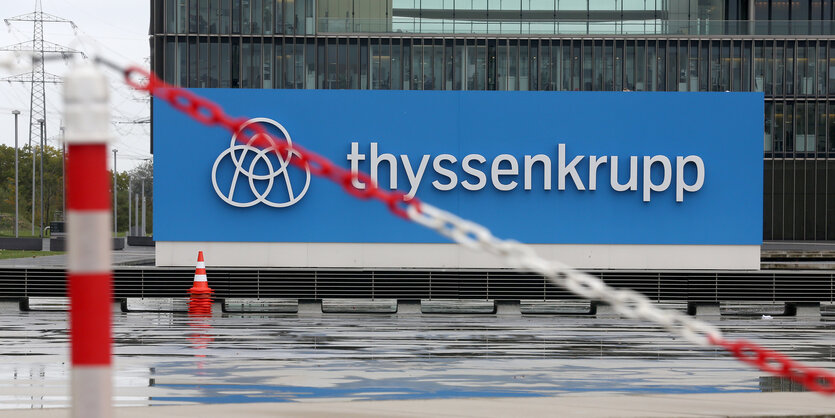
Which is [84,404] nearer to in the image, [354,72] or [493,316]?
[493,316]

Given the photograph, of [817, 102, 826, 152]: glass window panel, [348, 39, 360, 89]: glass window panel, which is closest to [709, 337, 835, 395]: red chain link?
[348, 39, 360, 89]: glass window panel

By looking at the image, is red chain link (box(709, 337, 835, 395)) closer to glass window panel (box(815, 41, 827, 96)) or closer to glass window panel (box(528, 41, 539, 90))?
glass window panel (box(528, 41, 539, 90))

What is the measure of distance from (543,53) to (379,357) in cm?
5904

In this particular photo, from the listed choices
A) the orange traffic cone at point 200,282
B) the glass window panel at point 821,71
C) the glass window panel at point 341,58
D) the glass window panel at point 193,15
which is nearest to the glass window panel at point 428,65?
the glass window panel at point 341,58

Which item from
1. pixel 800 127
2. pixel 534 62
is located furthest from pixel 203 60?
pixel 800 127

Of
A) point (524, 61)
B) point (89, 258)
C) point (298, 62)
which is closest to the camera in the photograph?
point (89, 258)

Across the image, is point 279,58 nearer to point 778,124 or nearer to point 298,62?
point 298,62

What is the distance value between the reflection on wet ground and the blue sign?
6184 millimetres

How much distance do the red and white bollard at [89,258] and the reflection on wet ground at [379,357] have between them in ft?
19.0

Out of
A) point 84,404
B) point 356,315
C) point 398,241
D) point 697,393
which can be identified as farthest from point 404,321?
point 84,404

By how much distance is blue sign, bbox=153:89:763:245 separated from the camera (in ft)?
78.5

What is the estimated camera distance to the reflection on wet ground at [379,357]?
937cm

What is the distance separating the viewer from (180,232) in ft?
78.5

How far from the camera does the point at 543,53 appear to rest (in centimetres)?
6938
